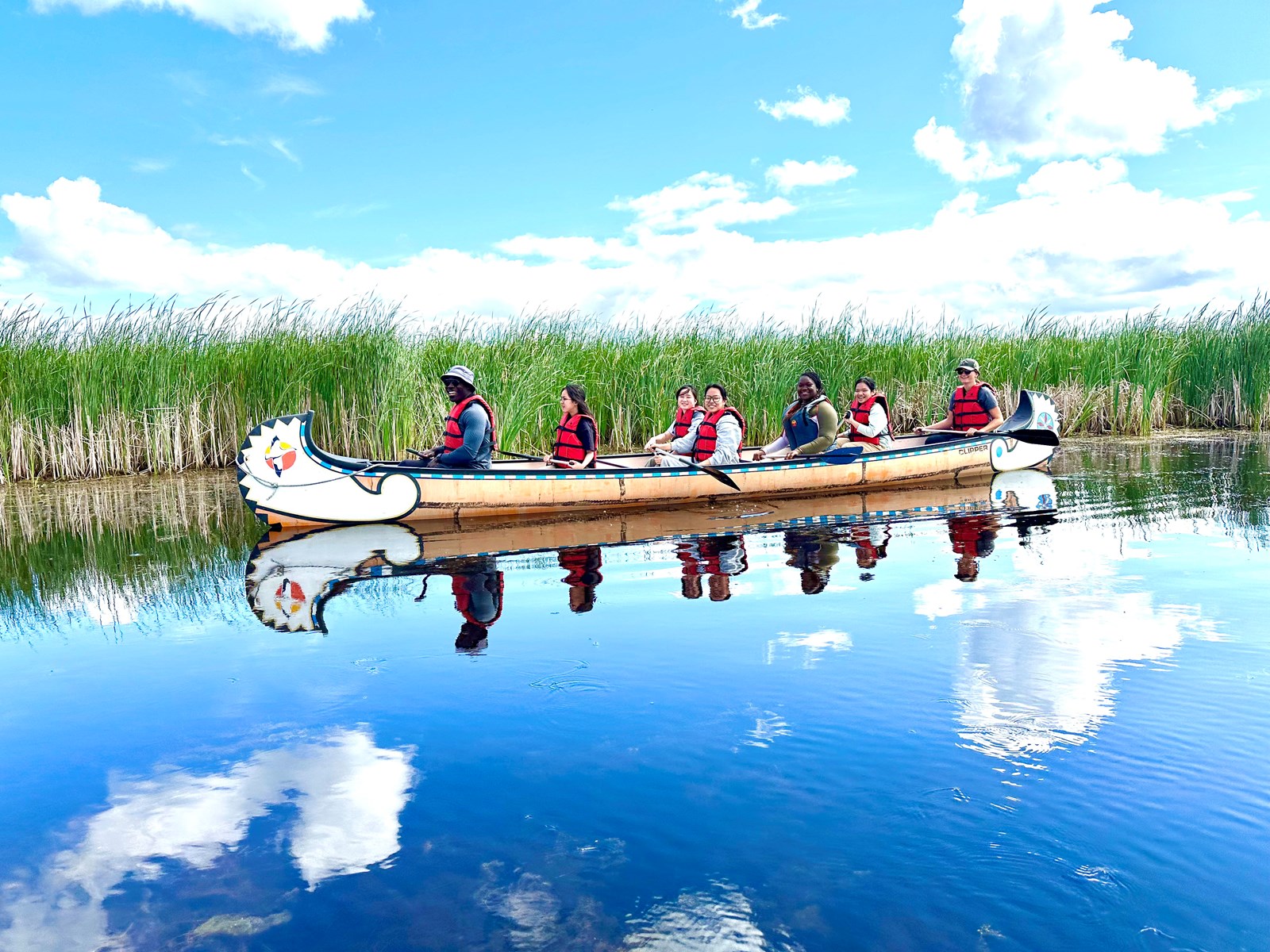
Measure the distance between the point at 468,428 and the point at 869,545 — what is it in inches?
160

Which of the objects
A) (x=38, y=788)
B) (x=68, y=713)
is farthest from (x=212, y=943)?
(x=68, y=713)

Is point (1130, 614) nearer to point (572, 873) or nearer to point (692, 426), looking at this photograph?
point (572, 873)

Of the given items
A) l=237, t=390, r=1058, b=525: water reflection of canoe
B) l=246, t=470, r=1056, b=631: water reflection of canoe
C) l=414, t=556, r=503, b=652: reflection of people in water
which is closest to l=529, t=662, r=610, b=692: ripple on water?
l=414, t=556, r=503, b=652: reflection of people in water

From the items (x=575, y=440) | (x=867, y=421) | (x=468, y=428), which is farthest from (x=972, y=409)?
(x=468, y=428)

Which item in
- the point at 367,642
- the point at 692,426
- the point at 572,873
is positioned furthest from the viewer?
the point at 692,426

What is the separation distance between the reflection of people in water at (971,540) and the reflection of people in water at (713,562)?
1.59 meters

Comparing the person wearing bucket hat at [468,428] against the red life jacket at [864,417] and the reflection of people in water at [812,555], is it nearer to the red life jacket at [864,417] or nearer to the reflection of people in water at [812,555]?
the reflection of people in water at [812,555]

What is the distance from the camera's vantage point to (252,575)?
289 inches

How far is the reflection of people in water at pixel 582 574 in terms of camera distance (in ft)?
20.3

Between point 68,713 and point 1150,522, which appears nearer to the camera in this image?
point 68,713

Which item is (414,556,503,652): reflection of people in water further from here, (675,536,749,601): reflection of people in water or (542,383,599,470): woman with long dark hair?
(542,383,599,470): woman with long dark hair

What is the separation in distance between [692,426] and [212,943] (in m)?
8.93

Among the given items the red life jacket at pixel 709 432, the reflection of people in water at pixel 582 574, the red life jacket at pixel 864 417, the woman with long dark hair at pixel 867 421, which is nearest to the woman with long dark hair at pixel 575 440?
the red life jacket at pixel 709 432

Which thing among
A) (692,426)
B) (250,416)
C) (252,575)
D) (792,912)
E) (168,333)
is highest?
(168,333)
